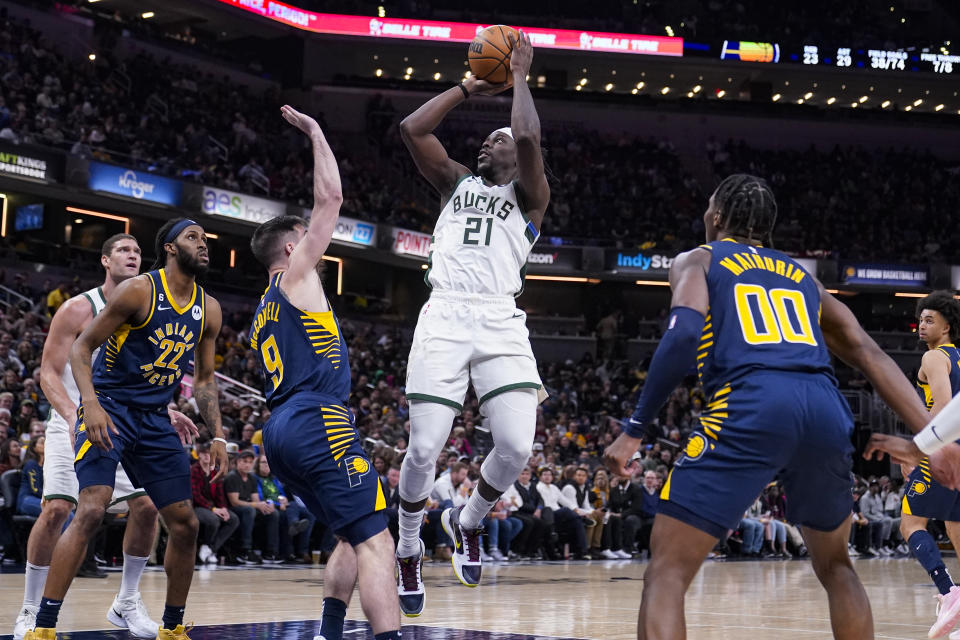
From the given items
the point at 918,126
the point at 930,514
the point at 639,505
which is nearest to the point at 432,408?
the point at 930,514

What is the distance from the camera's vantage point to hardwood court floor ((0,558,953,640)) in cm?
675

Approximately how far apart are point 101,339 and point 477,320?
6.55 ft

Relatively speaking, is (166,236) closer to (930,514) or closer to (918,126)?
(930,514)

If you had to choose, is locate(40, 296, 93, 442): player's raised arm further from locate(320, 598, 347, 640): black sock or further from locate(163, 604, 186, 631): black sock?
locate(320, 598, 347, 640): black sock

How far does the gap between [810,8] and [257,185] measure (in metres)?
23.2

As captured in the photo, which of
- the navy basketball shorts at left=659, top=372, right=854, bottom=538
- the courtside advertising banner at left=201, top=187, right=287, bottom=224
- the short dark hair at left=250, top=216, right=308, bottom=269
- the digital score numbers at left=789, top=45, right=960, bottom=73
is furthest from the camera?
the digital score numbers at left=789, top=45, right=960, bottom=73

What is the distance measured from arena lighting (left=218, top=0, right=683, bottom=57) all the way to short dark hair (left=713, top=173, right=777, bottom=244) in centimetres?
3098

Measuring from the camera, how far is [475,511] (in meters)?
5.95

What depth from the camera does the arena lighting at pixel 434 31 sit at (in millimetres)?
34125

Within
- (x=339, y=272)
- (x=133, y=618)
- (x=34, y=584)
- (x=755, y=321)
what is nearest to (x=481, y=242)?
(x=755, y=321)

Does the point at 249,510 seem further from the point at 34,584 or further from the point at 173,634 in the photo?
the point at 173,634

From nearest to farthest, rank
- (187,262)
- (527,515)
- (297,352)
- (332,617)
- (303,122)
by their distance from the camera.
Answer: (297,352) → (332,617) → (303,122) → (187,262) → (527,515)

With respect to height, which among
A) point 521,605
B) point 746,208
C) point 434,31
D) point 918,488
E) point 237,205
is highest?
point 434,31

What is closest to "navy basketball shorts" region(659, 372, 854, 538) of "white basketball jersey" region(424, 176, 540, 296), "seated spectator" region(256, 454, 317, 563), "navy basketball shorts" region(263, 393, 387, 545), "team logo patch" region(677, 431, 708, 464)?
"team logo patch" region(677, 431, 708, 464)
